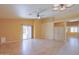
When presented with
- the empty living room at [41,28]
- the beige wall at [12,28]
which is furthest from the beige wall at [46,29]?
the beige wall at [12,28]

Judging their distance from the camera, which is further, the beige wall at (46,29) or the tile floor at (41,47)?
the beige wall at (46,29)

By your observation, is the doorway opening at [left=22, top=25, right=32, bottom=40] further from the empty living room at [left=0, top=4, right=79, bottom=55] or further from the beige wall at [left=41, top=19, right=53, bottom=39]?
the beige wall at [left=41, top=19, right=53, bottom=39]

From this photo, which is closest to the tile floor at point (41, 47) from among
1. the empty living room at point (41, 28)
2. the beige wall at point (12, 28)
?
the empty living room at point (41, 28)

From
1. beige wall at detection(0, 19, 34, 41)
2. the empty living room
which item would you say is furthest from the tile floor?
beige wall at detection(0, 19, 34, 41)

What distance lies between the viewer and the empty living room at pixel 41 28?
1086mm

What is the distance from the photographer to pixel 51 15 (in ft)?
3.75

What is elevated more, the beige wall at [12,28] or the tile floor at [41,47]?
the beige wall at [12,28]

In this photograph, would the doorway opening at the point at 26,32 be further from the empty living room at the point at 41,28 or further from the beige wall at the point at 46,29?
the beige wall at the point at 46,29

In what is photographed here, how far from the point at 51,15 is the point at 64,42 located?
29cm

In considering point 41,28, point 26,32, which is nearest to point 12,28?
point 26,32

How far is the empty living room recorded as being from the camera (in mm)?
1086
